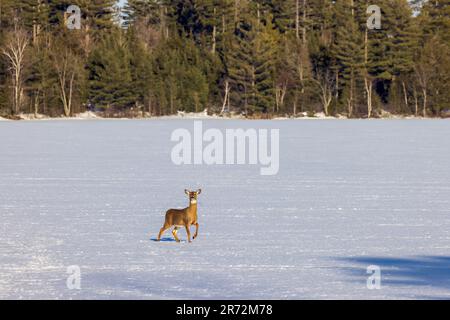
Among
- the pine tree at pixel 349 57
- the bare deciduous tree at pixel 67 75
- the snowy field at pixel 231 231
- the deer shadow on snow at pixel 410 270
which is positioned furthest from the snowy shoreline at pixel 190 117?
the deer shadow on snow at pixel 410 270

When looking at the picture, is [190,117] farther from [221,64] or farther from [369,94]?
[369,94]

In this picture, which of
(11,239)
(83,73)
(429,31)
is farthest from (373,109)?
(11,239)

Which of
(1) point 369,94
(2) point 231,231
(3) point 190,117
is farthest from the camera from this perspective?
(1) point 369,94

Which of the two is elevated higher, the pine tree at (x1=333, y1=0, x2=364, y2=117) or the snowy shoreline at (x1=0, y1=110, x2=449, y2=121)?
the pine tree at (x1=333, y1=0, x2=364, y2=117)

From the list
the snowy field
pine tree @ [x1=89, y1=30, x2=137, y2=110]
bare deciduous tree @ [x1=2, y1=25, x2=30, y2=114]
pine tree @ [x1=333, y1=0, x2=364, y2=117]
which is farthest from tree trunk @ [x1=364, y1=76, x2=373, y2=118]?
the snowy field

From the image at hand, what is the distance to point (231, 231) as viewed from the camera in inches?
410

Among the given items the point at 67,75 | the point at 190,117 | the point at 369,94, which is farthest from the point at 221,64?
the point at 67,75

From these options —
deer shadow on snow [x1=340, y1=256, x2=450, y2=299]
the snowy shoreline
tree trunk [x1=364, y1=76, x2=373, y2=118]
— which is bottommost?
deer shadow on snow [x1=340, y1=256, x2=450, y2=299]

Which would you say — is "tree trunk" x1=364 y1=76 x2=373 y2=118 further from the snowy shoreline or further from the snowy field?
the snowy field

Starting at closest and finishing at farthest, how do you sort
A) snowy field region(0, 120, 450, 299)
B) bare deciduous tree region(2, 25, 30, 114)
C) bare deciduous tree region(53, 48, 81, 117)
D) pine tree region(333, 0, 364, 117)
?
snowy field region(0, 120, 450, 299) → bare deciduous tree region(2, 25, 30, 114) → bare deciduous tree region(53, 48, 81, 117) → pine tree region(333, 0, 364, 117)

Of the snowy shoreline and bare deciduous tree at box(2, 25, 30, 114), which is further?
the snowy shoreline

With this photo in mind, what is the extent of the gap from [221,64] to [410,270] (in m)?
67.1

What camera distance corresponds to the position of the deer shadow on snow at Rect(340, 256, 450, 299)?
7645 mm

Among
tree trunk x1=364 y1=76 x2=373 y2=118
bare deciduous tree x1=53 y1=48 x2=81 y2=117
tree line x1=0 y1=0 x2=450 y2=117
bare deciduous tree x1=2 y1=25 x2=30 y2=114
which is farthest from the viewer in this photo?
tree trunk x1=364 y1=76 x2=373 y2=118
